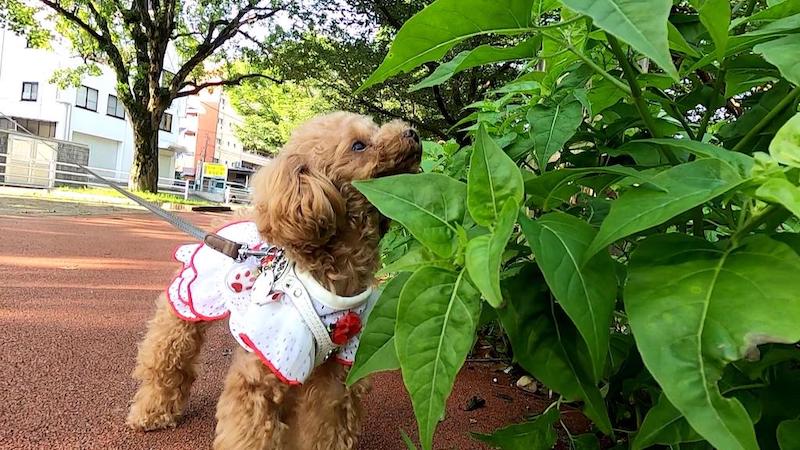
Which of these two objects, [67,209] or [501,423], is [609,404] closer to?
[501,423]

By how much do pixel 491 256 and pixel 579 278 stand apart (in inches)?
3.9

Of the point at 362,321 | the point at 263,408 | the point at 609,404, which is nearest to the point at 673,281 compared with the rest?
the point at 609,404

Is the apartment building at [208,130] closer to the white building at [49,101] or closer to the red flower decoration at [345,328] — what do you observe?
the white building at [49,101]

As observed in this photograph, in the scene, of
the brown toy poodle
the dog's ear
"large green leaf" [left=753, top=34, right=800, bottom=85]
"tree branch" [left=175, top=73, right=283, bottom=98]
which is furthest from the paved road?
"tree branch" [left=175, top=73, right=283, bottom=98]

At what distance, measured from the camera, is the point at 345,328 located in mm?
1860

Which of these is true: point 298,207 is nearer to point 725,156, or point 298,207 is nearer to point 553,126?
point 553,126

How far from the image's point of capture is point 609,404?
1.35m

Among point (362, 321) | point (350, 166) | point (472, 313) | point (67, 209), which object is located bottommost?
point (67, 209)

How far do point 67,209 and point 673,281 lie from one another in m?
12.8

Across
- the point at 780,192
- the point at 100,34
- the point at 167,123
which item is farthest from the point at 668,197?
the point at 167,123

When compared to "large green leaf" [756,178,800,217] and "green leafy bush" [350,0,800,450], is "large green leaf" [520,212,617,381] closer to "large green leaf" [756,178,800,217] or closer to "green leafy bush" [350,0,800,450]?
"green leafy bush" [350,0,800,450]

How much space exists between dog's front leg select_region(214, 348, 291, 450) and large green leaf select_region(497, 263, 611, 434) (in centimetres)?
133

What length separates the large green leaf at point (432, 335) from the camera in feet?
1.79

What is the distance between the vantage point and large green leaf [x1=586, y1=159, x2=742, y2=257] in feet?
1.59
